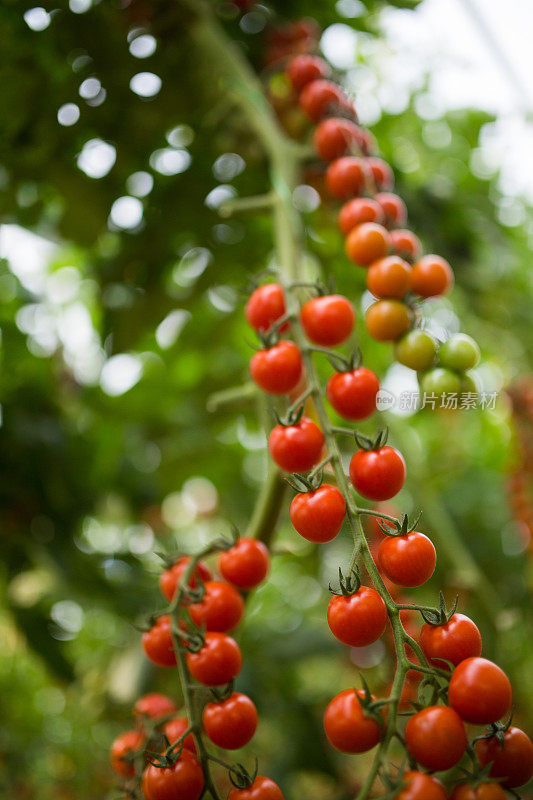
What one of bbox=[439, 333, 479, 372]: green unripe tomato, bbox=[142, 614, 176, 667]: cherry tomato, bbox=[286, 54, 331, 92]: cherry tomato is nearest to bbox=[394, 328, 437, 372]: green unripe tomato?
bbox=[439, 333, 479, 372]: green unripe tomato

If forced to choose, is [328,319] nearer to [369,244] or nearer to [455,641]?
[369,244]

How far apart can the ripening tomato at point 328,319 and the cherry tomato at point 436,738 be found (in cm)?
22

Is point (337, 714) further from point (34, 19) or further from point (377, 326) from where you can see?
point (34, 19)

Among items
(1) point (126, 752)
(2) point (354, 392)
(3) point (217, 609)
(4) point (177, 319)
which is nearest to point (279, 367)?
(2) point (354, 392)

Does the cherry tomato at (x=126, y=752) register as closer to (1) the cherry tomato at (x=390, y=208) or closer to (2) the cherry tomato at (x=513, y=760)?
(2) the cherry tomato at (x=513, y=760)

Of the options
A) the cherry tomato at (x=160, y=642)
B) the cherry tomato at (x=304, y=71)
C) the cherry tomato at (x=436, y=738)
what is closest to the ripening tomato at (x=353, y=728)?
the cherry tomato at (x=436, y=738)

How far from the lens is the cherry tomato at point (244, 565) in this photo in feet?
1.26

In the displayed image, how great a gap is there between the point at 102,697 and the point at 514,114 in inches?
39.6

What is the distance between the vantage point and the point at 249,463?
116 cm

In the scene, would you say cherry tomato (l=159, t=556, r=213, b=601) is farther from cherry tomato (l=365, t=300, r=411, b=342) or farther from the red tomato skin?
cherry tomato (l=365, t=300, r=411, b=342)

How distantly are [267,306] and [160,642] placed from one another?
0.22 m

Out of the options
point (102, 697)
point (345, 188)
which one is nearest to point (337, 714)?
point (345, 188)

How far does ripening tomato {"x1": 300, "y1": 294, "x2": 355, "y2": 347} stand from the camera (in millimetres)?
404

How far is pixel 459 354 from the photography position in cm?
40
